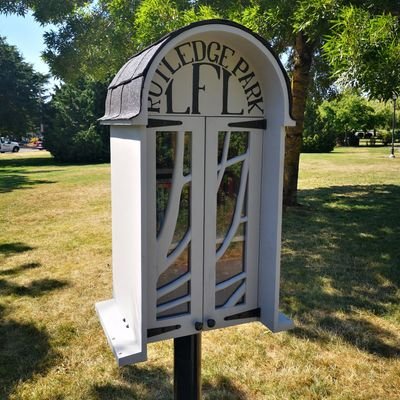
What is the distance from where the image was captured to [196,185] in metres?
1.92

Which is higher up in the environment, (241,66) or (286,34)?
(286,34)

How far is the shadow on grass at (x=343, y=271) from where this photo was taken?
4.22 meters

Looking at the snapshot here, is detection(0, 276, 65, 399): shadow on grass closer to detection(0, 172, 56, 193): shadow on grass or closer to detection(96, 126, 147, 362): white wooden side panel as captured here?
detection(96, 126, 147, 362): white wooden side panel

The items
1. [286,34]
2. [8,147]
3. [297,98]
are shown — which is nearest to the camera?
[286,34]

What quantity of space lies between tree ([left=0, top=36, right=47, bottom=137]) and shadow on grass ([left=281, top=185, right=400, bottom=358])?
2664 centimetres

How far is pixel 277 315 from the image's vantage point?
83.7 inches

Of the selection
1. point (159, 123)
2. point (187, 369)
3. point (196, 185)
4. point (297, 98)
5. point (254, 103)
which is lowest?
point (187, 369)

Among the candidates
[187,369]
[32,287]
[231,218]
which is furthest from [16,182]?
[231,218]

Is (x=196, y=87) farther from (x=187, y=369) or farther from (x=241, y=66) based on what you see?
(x=187, y=369)

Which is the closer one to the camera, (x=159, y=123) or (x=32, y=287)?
(x=159, y=123)

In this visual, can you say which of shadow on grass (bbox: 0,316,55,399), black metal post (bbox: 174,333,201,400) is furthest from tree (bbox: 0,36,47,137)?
black metal post (bbox: 174,333,201,400)

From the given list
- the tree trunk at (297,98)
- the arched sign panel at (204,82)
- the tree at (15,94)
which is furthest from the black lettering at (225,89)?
the tree at (15,94)

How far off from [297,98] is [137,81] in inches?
304

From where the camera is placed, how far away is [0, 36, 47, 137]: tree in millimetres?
29938
